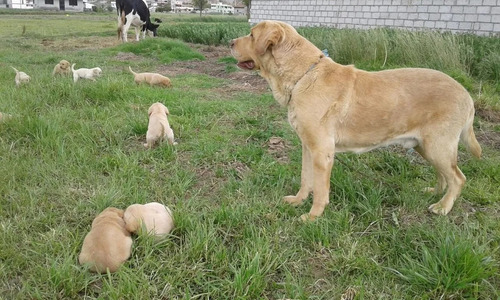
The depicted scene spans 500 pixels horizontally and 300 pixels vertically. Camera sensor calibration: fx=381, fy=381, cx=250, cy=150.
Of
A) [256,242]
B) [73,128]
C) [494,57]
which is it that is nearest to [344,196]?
[256,242]

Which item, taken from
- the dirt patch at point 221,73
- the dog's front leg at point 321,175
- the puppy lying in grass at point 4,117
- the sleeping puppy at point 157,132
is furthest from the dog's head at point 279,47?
the dirt patch at point 221,73

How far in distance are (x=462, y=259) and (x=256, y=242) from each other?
138 centimetres

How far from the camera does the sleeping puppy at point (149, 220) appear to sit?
9.33 feet

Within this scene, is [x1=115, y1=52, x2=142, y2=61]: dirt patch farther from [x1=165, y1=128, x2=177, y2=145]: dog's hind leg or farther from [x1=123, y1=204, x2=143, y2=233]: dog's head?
[x1=123, y1=204, x2=143, y2=233]: dog's head

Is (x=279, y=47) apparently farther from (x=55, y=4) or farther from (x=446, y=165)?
(x=55, y=4)

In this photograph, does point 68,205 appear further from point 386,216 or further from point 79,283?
point 386,216

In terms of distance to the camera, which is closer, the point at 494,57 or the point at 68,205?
the point at 68,205

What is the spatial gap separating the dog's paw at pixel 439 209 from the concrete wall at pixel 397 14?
1172 cm

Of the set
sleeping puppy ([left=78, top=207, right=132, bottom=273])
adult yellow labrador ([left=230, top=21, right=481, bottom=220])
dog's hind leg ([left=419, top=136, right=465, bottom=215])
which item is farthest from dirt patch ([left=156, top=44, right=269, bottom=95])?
sleeping puppy ([left=78, top=207, right=132, bottom=273])

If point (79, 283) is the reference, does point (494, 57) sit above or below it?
above

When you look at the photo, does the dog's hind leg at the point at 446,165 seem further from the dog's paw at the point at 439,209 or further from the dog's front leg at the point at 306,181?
the dog's front leg at the point at 306,181

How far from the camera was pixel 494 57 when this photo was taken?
28.3ft

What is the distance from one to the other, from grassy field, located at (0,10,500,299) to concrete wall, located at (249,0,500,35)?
818cm

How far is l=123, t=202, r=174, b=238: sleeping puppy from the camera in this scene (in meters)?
2.84
